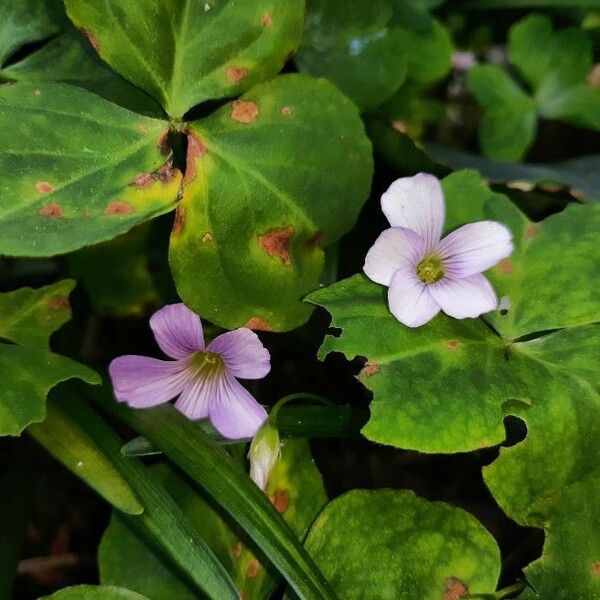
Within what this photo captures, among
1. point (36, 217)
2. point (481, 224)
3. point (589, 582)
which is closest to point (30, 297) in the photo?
point (36, 217)

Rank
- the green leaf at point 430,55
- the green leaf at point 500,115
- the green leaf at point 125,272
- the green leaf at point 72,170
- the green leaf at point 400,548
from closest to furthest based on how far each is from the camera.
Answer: the green leaf at point 72,170, the green leaf at point 400,548, the green leaf at point 125,272, the green leaf at point 430,55, the green leaf at point 500,115

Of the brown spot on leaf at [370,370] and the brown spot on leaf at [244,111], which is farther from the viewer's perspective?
the brown spot on leaf at [244,111]

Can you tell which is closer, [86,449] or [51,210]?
[51,210]

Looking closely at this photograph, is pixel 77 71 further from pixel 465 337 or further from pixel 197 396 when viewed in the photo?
pixel 465 337

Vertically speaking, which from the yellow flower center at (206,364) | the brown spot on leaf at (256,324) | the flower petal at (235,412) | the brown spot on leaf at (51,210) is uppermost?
the brown spot on leaf at (51,210)

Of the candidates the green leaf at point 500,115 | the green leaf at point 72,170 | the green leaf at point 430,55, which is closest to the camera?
the green leaf at point 72,170

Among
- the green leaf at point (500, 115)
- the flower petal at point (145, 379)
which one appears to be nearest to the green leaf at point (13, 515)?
the flower petal at point (145, 379)

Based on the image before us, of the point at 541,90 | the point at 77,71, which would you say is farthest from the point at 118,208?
the point at 541,90

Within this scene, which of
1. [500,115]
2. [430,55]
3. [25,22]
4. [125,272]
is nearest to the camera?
[25,22]

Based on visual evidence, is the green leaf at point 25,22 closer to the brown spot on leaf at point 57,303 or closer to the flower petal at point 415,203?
the brown spot on leaf at point 57,303
